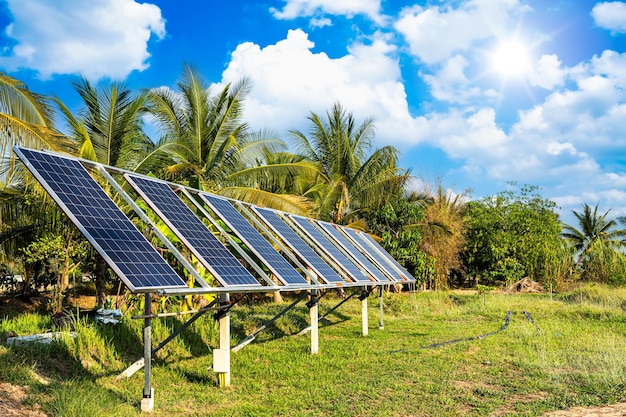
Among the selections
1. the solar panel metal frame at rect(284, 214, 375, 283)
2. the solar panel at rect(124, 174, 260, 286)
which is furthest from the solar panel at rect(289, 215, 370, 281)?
the solar panel at rect(124, 174, 260, 286)

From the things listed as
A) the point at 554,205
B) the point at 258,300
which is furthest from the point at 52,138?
the point at 554,205

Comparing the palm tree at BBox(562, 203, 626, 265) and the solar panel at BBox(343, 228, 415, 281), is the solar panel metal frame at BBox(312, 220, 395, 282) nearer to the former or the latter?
the solar panel at BBox(343, 228, 415, 281)

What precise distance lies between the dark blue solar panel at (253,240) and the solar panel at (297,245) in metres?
0.65

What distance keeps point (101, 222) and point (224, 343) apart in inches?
99.9

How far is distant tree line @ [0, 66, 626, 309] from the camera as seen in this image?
14.9m

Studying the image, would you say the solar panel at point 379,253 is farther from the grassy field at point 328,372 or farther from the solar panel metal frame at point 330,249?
the solar panel metal frame at point 330,249

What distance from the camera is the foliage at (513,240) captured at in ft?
107

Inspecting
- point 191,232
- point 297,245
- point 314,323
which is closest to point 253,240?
point 297,245

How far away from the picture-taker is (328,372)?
8945 mm

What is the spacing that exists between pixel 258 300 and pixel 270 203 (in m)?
5.21

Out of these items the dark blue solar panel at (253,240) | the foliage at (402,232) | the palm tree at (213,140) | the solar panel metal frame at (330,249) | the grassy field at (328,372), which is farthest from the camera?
the foliage at (402,232)

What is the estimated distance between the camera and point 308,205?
20750 millimetres

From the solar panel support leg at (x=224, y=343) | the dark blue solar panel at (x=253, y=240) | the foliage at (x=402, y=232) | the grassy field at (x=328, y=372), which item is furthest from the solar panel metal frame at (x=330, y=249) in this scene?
the foliage at (x=402, y=232)

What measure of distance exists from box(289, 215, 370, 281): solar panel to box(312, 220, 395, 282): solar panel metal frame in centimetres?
53
